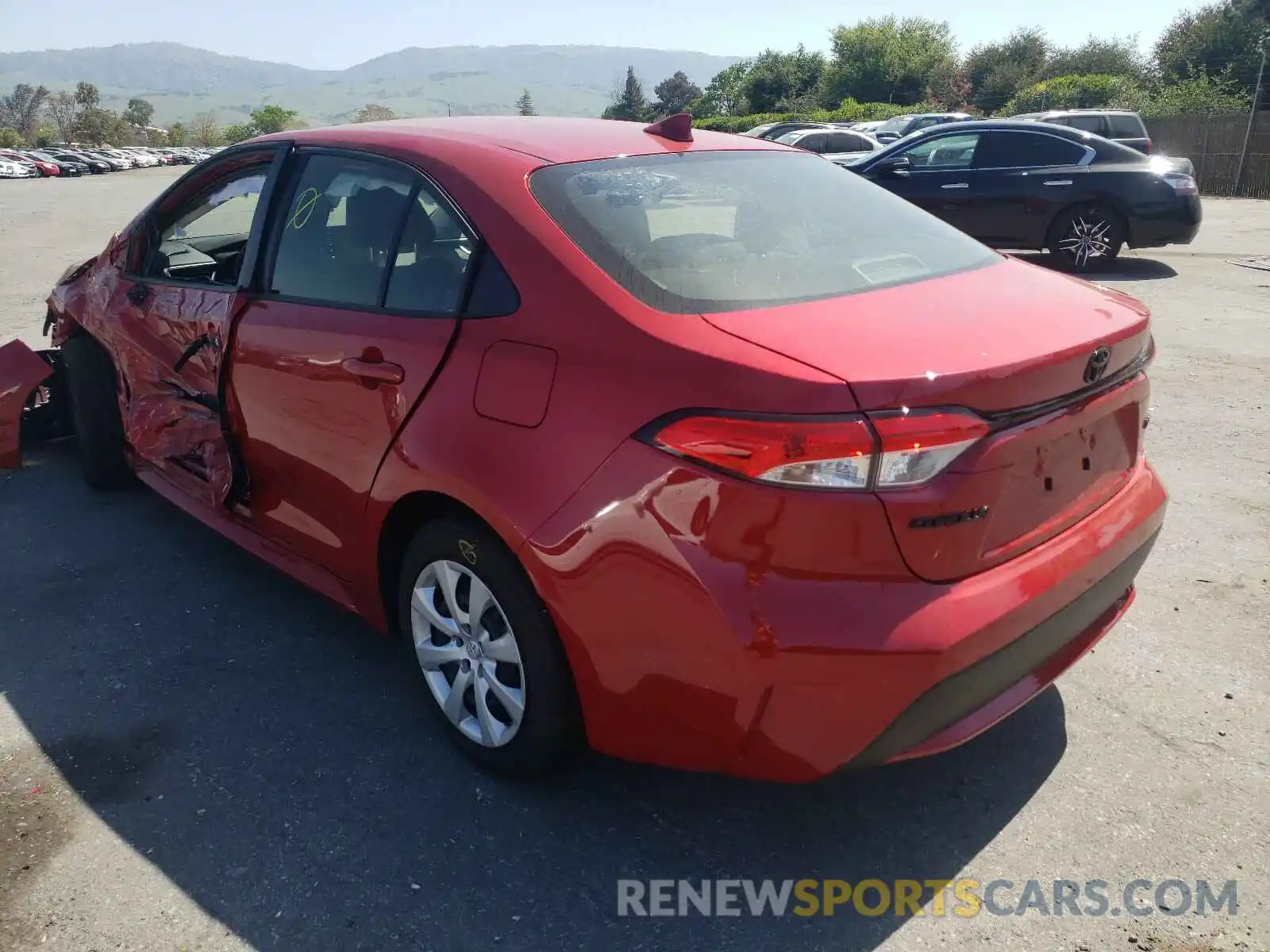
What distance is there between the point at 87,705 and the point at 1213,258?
1280cm

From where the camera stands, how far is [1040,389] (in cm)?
210

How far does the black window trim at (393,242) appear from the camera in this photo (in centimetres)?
252

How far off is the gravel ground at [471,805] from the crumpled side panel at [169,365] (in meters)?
0.58

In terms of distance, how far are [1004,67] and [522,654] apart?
6315 cm

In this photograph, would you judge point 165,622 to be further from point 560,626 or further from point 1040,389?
point 1040,389

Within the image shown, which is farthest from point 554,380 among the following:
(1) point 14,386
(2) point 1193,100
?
(2) point 1193,100

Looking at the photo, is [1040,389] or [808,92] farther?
[808,92]

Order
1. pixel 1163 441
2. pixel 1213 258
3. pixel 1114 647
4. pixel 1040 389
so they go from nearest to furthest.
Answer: pixel 1040 389, pixel 1114 647, pixel 1163 441, pixel 1213 258

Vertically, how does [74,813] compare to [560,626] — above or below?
below

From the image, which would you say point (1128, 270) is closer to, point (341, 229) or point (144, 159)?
point (341, 229)

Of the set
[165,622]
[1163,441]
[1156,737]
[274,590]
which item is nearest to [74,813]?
[165,622]

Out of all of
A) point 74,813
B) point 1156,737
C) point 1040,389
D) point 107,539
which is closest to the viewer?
point 1040,389

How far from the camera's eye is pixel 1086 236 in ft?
34.7

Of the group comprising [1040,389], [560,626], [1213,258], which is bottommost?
[1213,258]
